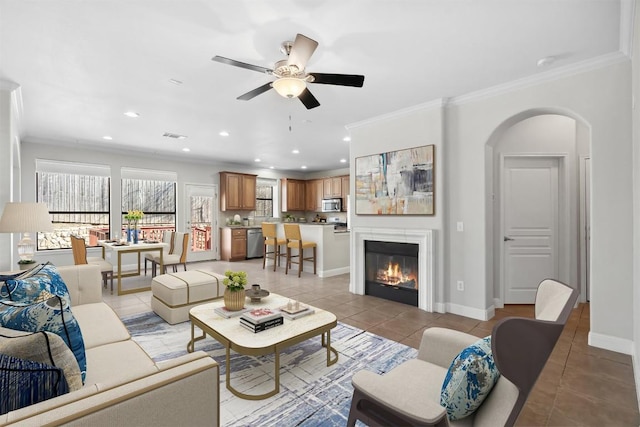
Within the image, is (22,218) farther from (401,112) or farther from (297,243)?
Result: (401,112)

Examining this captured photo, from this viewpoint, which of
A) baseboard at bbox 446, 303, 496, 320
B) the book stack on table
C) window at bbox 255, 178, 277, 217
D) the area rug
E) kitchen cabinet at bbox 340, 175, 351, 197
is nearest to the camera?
the area rug

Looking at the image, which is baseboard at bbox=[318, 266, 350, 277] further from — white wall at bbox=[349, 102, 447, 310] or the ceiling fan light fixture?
the ceiling fan light fixture

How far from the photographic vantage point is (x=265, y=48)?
101 inches

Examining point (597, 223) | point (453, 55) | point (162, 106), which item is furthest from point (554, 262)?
point (162, 106)

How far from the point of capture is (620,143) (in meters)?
2.72

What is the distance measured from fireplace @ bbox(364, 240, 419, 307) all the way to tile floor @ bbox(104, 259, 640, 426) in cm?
15

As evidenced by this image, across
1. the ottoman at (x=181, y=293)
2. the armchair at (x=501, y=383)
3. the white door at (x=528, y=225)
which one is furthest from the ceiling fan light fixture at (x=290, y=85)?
the white door at (x=528, y=225)

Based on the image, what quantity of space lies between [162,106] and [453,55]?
11.4ft

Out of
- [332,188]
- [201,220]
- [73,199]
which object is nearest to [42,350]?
[73,199]

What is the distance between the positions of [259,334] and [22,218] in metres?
2.72

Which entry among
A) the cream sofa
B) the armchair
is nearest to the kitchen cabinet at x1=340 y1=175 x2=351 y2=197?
the armchair

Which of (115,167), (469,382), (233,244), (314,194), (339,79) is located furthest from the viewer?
(314,194)

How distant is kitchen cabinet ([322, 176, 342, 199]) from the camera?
8899 mm

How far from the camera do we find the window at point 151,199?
6828mm
